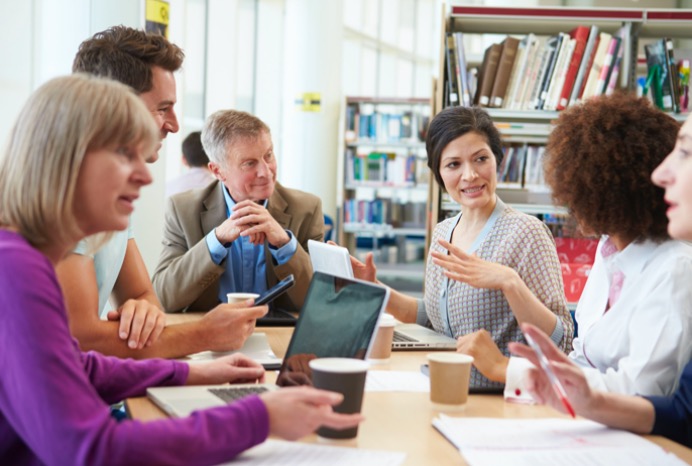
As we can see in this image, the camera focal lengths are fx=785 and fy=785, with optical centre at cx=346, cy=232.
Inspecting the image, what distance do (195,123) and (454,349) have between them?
17.3 ft

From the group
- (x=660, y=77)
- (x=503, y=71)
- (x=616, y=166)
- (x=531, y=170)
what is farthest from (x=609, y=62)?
(x=616, y=166)

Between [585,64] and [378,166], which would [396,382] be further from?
[378,166]

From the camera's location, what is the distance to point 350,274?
1921 millimetres

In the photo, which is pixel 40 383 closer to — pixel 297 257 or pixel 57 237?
pixel 57 237

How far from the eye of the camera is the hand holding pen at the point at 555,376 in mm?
1319

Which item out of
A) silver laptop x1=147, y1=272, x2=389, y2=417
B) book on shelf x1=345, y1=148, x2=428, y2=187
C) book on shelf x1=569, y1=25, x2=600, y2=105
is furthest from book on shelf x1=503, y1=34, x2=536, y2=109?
book on shelf x1=345, y1=148, x2=428, y2=187

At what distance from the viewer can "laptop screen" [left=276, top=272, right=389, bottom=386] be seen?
1.31 metres

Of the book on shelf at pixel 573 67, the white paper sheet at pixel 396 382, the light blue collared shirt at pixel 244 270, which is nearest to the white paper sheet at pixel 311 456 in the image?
the white paper sheet at pixel 396 382

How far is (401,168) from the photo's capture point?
7.80 meters

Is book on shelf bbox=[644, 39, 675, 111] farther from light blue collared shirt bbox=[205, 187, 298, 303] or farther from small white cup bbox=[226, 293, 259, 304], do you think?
small white cup bbox=[226, 293, 259, 304]

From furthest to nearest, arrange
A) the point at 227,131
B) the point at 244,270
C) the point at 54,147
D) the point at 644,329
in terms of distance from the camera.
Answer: the point at 227,131, the point at 244,270, the point at 644,329, the point at 54,147

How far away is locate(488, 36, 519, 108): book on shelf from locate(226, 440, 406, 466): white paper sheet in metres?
2.92

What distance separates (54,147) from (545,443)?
88 centimetres

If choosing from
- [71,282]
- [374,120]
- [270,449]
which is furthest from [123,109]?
[374,120]
